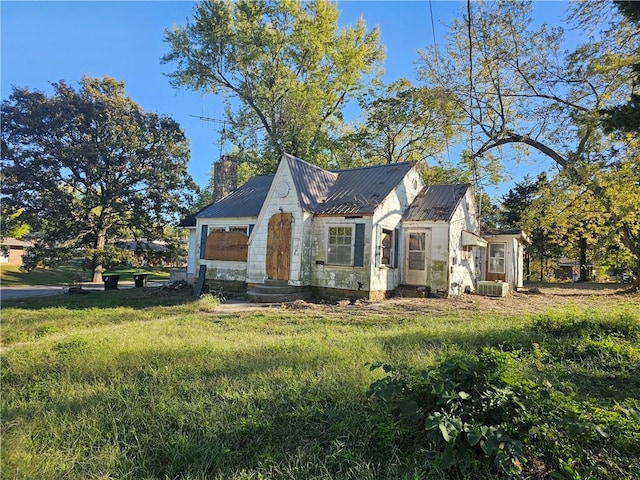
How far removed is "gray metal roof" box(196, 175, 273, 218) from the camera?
1553cm

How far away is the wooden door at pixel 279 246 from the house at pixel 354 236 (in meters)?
0.04

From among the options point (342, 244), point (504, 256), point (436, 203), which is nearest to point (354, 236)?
point (342, 244)

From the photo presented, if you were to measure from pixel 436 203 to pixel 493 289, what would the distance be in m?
4.42

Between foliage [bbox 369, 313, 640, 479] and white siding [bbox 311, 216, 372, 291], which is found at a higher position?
white siding [bbox 311, 216, 372, 291]

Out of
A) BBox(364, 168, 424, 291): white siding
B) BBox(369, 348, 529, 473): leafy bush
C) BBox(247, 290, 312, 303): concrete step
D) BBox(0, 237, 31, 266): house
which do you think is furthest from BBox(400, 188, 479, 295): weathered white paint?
BBox(0, 237, 31, 266): house

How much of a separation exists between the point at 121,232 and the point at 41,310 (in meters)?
15.5

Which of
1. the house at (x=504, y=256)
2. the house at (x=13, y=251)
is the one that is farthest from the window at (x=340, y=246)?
the house at (x=13, y=251)

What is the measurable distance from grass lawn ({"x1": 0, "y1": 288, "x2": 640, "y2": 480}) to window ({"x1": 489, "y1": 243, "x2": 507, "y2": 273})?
1118 centimetres

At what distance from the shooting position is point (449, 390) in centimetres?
278

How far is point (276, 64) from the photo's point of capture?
24.8m

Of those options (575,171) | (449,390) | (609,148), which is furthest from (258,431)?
(609,148)

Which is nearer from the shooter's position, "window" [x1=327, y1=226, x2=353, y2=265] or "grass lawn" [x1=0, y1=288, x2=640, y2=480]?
"grass lawn" [x1=0, y1=288, x2=640, y2=480]

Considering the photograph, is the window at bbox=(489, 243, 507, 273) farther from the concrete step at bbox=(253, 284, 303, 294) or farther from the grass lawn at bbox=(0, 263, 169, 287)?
the grass lawn at bbox=(0, 263, 169, 287)

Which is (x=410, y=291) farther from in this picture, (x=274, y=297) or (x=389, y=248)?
(x=274, y=297)
